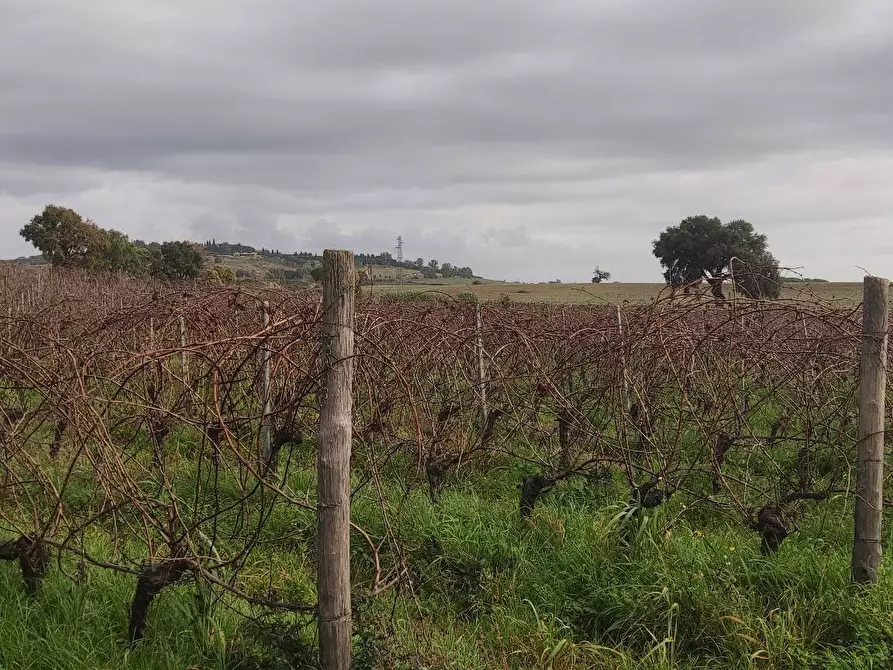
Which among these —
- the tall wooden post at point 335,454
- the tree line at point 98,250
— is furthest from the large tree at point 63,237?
the tall wooden post at point 335,454

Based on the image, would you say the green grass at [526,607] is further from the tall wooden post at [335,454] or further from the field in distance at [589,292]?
the field in distance at [589,292]

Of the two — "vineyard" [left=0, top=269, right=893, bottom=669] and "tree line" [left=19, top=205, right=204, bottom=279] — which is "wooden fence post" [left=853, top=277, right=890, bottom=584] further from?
"tree line" [left=19, top=205, right=204, bottom=279]

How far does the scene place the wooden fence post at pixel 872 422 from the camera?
344 cm

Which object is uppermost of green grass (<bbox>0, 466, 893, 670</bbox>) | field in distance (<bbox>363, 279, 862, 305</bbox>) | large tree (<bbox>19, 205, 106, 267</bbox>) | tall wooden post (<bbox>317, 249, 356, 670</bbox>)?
large tree (<bbox>19, 205, 106, 267</bbox>)

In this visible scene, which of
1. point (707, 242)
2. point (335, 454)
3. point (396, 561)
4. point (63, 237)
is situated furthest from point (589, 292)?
point (63, 237)

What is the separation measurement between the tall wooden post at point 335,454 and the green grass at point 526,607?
27 cm

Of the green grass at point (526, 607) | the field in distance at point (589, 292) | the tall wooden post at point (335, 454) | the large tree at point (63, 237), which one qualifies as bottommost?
the green grass at point (526, 607)

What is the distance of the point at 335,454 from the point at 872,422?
310 cm

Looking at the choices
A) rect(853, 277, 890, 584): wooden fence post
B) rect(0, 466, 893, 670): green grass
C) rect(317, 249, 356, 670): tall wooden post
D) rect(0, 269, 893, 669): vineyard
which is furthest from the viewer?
rect(853, 277, 890, 584): wooden fence post

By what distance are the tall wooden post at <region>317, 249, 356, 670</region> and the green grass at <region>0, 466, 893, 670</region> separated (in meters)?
0.27

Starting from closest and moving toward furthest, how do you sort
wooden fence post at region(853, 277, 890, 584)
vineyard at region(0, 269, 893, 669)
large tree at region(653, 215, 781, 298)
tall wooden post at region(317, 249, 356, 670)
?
1. tall wooden post at region(317, 249, 356, 670)
2. vineyard at region(0, 269, 893, 669)
3. wooden fence post at region(853, 277, 890, 584)
4. large tree at region(653, 215, 781, 298)

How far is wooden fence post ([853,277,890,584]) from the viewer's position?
11.3ft

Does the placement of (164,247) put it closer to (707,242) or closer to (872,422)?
(707,242)

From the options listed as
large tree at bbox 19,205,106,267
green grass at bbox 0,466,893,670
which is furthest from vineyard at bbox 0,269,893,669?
large tree at bbox 19,205,106,267
